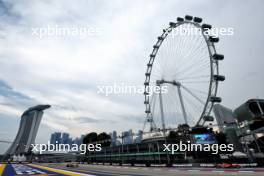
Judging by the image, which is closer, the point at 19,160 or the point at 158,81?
the point at 158,81

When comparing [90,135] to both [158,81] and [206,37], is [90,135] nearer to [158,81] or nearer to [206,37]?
[158,81]

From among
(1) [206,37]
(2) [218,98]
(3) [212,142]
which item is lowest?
(3) [212,142]

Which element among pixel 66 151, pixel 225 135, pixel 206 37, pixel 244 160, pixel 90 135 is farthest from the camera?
pixel 66 151

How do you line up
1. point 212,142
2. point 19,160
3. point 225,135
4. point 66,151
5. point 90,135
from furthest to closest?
point 66,151 → point 90,135 → point 19,160 → point 225,135 → point 212,142

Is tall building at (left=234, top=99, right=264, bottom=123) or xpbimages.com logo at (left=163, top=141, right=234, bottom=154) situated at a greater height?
tall building at (left=234, top=99, right=264, bottom=123)

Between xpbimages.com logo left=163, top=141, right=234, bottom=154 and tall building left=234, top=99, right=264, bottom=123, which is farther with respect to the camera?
tall building left=234, top=99, right=264, bottom=123

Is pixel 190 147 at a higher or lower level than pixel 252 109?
lower

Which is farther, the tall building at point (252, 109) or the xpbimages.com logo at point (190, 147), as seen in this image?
the tall building at point (252, 109)

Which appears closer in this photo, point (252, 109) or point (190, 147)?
point (190, 147)

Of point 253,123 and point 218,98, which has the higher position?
point 218,98

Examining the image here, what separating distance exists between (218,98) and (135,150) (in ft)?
147

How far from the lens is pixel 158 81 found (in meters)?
68.1

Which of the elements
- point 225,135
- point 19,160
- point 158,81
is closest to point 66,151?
point 19,160

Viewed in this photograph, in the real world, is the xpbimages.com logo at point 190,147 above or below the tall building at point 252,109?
below
